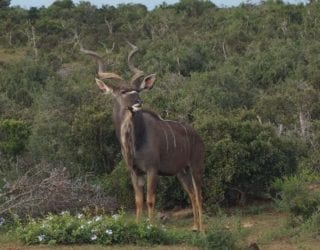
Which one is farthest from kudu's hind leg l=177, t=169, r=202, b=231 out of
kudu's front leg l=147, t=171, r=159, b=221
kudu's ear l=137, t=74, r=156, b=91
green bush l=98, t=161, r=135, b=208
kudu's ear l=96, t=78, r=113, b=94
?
green bush l=98, t=161, r=135, b=208

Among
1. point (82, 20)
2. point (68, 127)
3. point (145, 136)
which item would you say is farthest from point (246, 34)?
point (145, 136)

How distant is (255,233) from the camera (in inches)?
400

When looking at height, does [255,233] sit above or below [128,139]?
below

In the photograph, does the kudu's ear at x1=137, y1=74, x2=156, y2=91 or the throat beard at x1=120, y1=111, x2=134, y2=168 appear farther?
the kudu's ear at x1=137, y1=74, x2=156, y2=91

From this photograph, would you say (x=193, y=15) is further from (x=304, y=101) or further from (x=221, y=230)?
(x=221, y=230)

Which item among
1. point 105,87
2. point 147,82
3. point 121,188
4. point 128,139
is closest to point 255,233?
point 128,139

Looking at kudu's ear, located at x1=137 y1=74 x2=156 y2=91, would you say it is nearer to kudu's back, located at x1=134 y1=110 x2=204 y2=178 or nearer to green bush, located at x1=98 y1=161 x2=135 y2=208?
kudu's back, located at x1=134 y1=110 x2=204 y2=178

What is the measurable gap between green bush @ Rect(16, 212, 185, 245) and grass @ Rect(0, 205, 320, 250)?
127 millimetres

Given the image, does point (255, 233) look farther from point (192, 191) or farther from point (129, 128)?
point (129, 128)

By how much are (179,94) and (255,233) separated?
34.4ft

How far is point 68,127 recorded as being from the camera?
14680mm

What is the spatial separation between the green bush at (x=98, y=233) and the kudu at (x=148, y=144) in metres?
0.63

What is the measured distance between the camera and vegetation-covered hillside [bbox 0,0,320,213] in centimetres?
1272

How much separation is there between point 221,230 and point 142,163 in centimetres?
229
